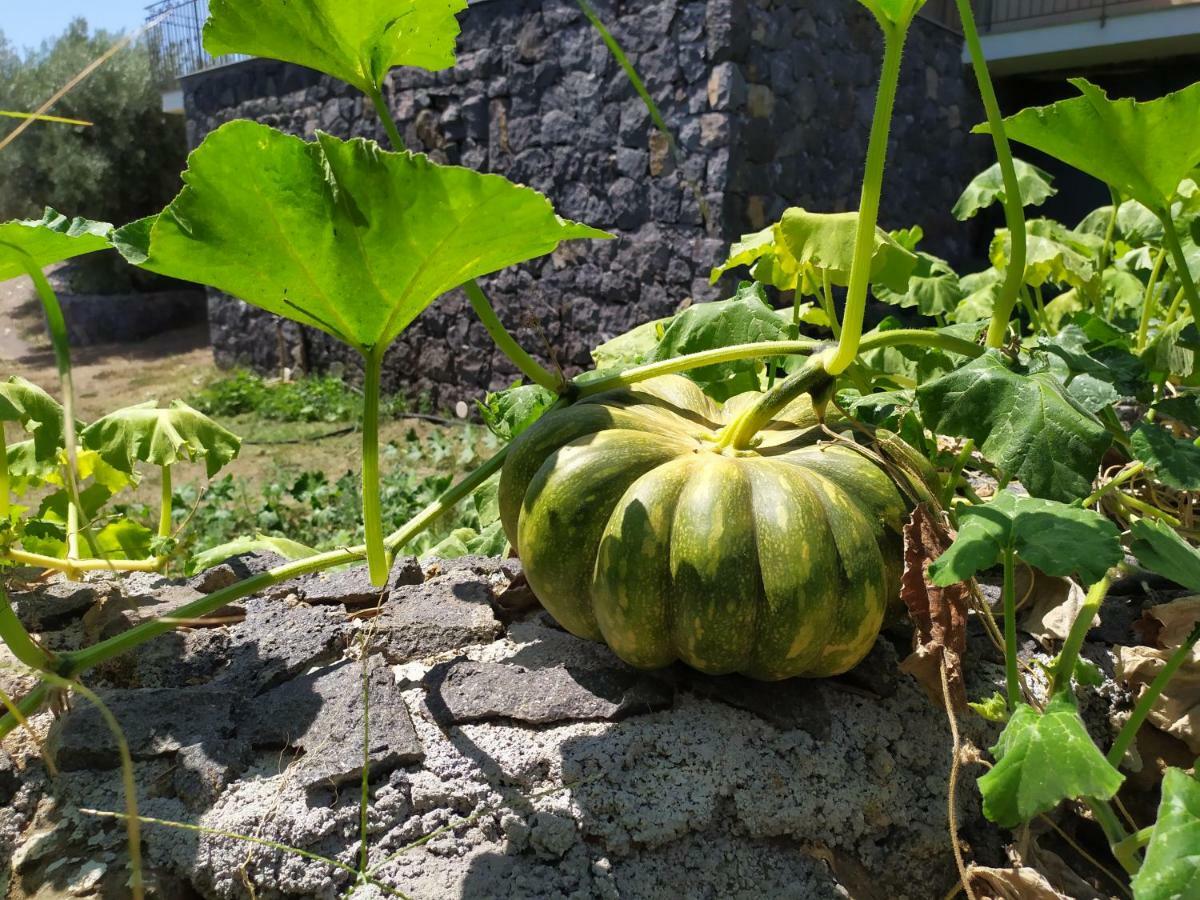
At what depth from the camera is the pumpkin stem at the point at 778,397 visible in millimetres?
1403

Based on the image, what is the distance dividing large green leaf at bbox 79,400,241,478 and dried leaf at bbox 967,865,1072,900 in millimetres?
1357

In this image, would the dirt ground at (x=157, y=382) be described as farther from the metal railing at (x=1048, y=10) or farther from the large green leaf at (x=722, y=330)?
the metal railing at (x=1048, y=10)

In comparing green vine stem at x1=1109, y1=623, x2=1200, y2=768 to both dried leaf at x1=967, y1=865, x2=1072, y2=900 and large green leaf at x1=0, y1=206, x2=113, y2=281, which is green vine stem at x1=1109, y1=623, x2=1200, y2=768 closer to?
dried leaf at x1=967, y1=865, x2=1072, y2=900

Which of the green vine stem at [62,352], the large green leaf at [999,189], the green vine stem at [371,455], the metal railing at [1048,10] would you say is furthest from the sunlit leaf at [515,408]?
the metal railing at [1048,10]

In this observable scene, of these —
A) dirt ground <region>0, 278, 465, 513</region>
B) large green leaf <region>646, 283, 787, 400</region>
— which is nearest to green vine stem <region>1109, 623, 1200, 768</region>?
large green leaf <region>646, 283, 787, 400</region>

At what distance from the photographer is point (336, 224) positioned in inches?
45.1

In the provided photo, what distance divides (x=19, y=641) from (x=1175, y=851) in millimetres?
1217

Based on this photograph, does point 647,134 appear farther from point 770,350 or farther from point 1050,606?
point 1050,606

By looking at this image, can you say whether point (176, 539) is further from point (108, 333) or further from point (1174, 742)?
point (108, 333)

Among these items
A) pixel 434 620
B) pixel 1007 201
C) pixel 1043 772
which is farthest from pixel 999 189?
pixel 1043 772

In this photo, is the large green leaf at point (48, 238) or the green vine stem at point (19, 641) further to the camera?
the large green leaf at point (48, 238)

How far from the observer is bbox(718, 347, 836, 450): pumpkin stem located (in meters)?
1.40

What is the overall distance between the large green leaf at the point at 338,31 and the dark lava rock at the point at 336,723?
33.5 inches

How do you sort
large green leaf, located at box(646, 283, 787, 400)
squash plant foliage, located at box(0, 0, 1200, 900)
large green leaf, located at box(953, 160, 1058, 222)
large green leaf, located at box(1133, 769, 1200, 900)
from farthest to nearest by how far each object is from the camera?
large green leaf, located at box(953, 160, 1058, 222) → large green leaf, located at box(646, 283, 787, 400) → squash plant foliage, located at box(0, 0, 1200, 900) → large green leaf, located at box(1133, 769, 1200, 900)
